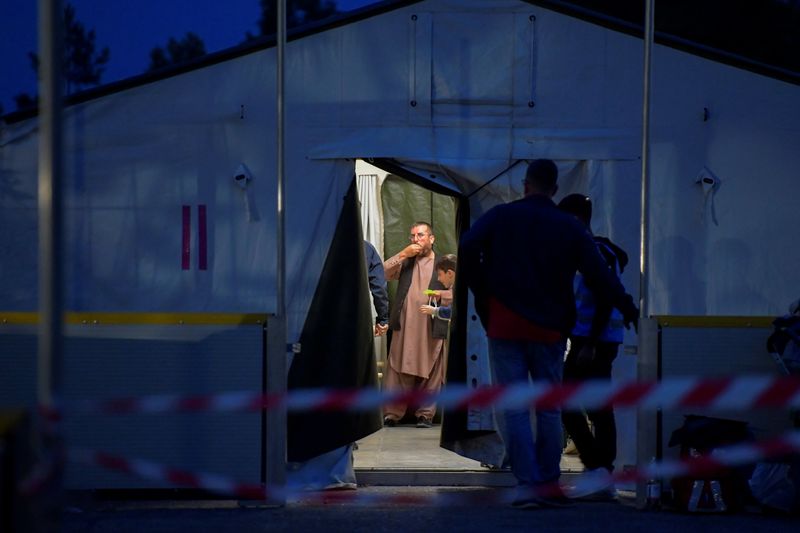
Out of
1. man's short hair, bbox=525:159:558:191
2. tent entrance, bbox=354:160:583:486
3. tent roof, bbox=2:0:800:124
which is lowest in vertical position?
tent entrance, bbox=354:160:583:486

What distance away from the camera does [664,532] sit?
6.86 metres

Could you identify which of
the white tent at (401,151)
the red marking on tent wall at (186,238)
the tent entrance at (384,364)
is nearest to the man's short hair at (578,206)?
the white tent at (401,151)

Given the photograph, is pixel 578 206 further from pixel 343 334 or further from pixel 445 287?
pixel 445 287

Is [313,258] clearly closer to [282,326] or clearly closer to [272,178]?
[272,178]

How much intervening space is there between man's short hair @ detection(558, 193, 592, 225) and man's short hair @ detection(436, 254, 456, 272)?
12.2 ft

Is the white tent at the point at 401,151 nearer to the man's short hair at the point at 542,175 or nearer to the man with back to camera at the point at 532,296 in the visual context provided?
the man's short hair at the point at 542,175

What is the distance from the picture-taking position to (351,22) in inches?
344

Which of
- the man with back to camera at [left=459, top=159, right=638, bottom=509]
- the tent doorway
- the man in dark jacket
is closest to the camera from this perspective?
the man with back to camera at [left=459, top=159, right=638, bottom=509]

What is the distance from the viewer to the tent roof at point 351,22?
8.60 metres

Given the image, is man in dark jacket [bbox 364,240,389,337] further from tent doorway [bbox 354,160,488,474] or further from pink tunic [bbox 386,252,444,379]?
tent doorway [bbox 354,160,488,474]

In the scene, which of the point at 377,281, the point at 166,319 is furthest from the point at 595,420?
the point at 377,281

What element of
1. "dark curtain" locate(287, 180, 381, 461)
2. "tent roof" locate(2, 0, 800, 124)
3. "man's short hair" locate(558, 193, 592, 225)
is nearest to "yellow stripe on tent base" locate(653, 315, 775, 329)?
"man's short hair" locate(558, 193, 592, 225)

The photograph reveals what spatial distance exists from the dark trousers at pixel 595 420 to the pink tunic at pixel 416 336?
3.73 metres

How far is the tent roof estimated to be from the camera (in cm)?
860
